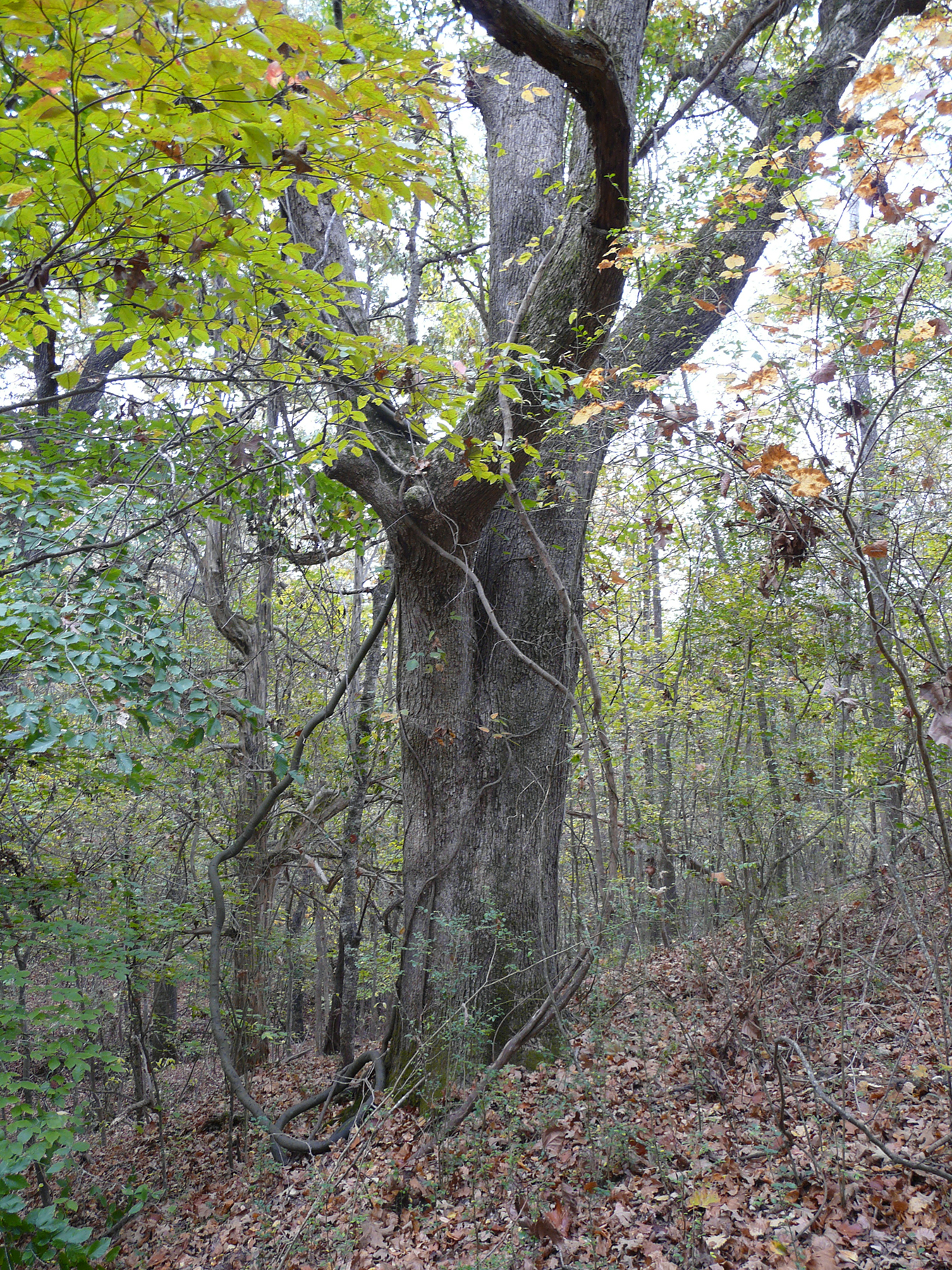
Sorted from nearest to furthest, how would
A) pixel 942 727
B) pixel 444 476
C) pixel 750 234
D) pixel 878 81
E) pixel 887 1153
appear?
pixel 942 727
pixel 878 81
pixel 887 1153
pixel 444 476
pixel 750 234

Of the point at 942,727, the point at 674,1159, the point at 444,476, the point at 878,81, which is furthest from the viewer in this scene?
the point at 444,476

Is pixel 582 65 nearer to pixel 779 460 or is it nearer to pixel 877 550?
pixel 779 460

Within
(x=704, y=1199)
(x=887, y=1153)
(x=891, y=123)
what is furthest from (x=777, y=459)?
(x=704, y=1199)

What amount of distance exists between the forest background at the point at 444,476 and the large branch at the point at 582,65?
0.06 ft

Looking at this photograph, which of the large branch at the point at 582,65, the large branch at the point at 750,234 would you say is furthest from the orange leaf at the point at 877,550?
the large branch at the point at 750,234

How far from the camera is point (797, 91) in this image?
15.3 ft

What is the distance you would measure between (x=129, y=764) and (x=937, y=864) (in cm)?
489

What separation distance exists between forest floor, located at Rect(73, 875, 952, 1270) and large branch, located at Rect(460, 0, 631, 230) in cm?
364

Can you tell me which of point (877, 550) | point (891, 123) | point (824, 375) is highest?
point (891, 123)

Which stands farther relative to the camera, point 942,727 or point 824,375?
point 824,375

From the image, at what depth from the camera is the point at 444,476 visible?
13.3ft

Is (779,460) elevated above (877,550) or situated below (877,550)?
above

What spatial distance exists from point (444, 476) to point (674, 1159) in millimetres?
3644

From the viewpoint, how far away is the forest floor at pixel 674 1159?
2.65 meters
